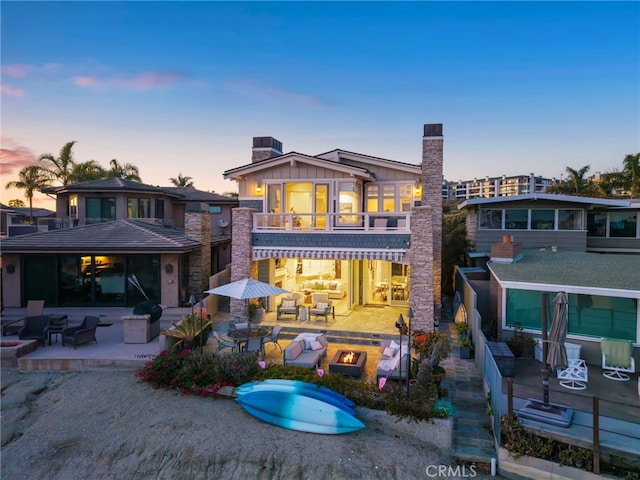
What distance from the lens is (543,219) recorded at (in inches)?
881

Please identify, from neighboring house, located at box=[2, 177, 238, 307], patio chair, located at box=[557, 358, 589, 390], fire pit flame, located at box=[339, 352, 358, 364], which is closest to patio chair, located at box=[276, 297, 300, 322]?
fire pit flame, located at box=[339, 352, 358, 364]

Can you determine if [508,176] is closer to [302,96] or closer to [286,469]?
[302,96]

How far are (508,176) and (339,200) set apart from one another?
16245 cm

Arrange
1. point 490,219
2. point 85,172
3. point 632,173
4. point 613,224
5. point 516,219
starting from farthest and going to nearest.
A: point 85,172 → point 632,173 → point 613,224 → point 490,219 → point 516,219

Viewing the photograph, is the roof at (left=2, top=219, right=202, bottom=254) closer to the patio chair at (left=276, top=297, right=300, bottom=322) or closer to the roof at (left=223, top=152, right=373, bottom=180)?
the roof at (left=223, top=152, right=373, bottom=180)

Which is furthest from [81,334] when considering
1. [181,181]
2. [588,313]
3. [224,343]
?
[181,181]

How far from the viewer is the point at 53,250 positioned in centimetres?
1878

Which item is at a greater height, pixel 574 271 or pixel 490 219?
pixel 490 219

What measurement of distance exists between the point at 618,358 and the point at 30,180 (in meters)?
45.2

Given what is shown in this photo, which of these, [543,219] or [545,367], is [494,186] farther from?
[545,367]

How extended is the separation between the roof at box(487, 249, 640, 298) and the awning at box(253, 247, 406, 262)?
13.9ft

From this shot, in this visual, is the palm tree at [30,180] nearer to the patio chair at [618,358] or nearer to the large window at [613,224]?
the patio chair at [618,358]

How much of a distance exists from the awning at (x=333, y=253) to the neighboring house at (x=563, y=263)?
426 centimetres

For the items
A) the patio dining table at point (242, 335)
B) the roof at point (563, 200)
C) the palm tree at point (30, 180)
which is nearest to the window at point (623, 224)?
the roof at point (563, 200)
